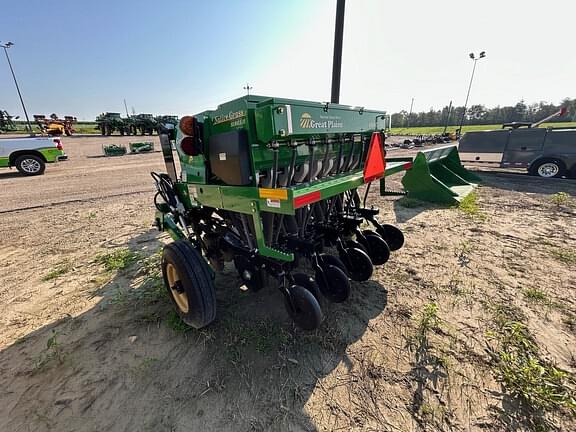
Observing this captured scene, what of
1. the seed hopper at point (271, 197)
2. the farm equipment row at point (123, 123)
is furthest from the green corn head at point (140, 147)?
the seed hopper at point (271, 197)

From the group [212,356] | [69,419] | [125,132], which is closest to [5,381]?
[69,419]

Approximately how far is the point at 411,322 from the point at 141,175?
11167 millimetres

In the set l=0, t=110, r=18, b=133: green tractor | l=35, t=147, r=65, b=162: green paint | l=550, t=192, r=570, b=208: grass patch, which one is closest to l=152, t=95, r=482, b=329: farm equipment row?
l=550, t=192, r=570, b=208: grass patch

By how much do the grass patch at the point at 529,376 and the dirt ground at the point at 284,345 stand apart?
4 cm

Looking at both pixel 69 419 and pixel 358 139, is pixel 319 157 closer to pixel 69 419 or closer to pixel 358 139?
pixel 358 139

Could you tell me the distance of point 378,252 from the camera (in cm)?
311

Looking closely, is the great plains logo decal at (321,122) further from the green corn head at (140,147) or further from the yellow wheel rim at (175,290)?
the green corn head at (140,147)

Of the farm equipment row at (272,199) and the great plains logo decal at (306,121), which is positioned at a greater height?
the great plains logo decal at (306,121)

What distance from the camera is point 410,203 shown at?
6059mm

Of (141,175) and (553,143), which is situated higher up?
(553,143)

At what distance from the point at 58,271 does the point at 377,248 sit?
13.5 feet

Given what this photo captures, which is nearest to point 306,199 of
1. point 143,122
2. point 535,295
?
point 535,295

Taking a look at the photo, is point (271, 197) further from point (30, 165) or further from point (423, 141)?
point (423, 141)

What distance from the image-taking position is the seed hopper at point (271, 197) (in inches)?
78.2
